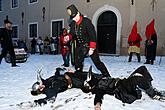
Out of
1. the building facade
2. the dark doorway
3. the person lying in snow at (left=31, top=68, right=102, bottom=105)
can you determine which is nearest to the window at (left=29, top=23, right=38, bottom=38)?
the building facade

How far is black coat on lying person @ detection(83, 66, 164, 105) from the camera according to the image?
3885 millimetres

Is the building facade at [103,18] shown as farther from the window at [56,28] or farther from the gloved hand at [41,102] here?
the gloved hand at [41,102]

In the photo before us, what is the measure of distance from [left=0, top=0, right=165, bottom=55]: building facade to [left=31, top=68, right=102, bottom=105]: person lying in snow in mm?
10801

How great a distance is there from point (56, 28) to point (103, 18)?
183 inches

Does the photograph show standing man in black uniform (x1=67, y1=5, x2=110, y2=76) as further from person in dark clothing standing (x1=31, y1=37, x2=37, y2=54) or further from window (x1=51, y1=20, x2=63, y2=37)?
person in dark clothing standing (x1=31, y1=37, x2=37, y2=54)

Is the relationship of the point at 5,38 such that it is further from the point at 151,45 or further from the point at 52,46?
the point at 52,46

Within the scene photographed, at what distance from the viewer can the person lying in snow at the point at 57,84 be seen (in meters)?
4.23

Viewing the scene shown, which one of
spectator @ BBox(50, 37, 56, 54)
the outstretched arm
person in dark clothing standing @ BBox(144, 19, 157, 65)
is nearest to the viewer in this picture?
the outstretched arm

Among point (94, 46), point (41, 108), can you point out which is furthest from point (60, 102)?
point (94, 46)

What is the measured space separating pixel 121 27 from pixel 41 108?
12644mm

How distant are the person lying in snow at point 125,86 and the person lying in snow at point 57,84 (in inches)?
13.8

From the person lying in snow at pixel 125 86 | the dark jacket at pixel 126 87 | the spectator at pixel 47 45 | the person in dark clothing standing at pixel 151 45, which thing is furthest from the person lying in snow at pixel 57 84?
the spectator at pixel 47 45

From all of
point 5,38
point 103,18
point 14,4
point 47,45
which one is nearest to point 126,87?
point 5,38

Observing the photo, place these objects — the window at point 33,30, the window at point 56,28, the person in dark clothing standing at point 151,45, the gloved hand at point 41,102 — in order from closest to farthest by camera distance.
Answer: the gloved hand at point 41,102
the person in dark clothing standing at point 151,45
the window at point 56,28
the window at point 33,30
